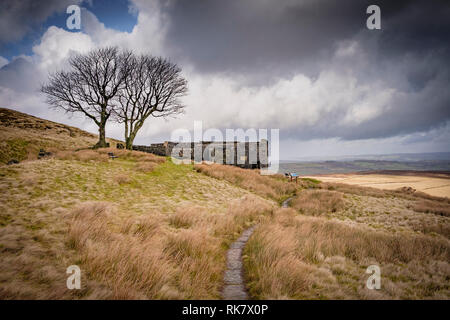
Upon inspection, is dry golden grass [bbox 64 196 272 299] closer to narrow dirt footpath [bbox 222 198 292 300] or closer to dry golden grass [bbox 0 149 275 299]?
dry golden grass [bbox 0 149 275 299]

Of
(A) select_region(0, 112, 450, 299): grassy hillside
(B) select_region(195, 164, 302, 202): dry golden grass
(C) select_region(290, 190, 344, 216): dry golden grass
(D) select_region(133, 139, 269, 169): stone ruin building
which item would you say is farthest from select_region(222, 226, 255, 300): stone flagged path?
(D) select_region(133, 139, 269, 169): stone ruin building

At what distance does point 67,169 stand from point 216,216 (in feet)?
35.4

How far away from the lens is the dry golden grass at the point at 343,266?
12.7ft

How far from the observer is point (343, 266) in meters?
5.05

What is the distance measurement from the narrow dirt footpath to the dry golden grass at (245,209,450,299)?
215mm

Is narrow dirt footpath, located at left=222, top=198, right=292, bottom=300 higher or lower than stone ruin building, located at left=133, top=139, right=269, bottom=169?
lower

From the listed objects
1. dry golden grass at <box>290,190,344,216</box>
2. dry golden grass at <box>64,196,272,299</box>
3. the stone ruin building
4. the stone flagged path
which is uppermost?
the stone ruin building

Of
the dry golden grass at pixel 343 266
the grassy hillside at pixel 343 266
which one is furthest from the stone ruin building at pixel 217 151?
the dry golden grass at pixel 343 266

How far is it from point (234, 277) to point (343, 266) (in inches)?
122

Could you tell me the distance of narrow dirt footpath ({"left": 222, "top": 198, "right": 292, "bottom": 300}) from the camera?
12.7 ft

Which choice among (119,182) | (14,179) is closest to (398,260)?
(119,182)

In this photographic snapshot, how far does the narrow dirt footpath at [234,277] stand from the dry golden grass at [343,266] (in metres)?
0.21

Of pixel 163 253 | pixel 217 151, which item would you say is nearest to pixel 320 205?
pixel 163 253

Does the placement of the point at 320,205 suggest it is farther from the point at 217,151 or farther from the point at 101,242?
the point at 217,151
